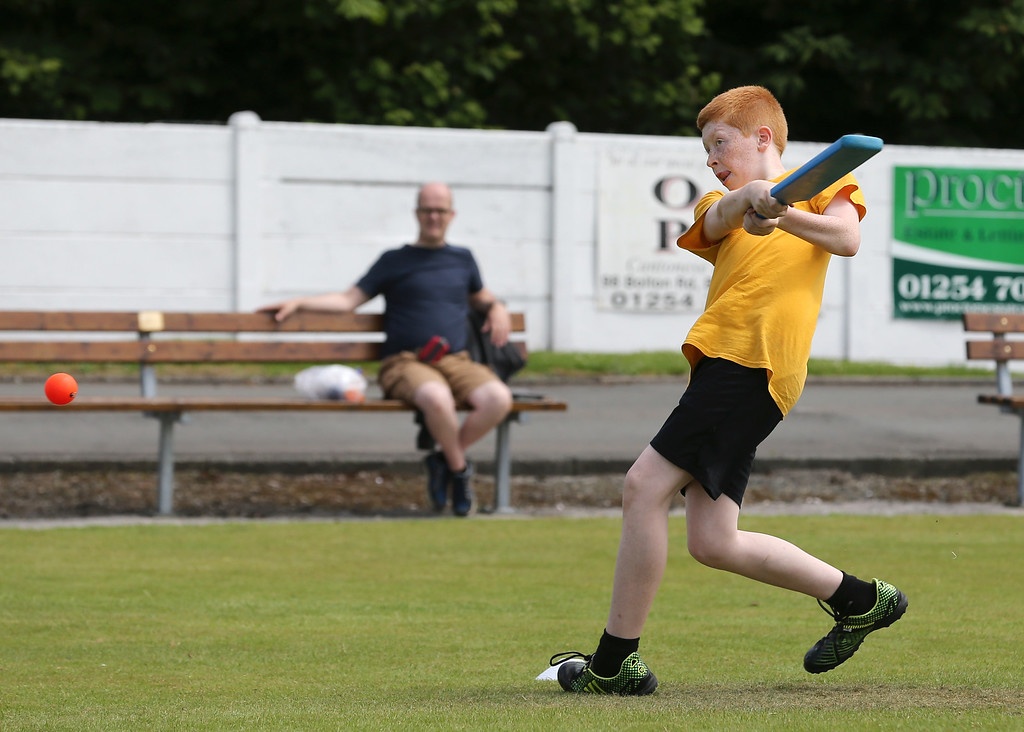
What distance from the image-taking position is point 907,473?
1024 centimetres

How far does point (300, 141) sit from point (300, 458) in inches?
306

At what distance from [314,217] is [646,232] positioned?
3355 mm

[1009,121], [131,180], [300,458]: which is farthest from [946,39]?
[300,458]

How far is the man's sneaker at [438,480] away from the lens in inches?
345

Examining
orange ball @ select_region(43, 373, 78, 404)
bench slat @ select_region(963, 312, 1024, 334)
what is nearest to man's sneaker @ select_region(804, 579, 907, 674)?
orange ball @ select_region(43, 373, 78, 404)

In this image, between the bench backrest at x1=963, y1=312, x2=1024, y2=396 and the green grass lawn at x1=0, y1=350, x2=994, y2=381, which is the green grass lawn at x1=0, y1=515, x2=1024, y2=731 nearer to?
the bench backrest at x1=963, y1=312, x2=1024, y2=396

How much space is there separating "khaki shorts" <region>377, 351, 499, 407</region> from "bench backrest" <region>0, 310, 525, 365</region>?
0.39m

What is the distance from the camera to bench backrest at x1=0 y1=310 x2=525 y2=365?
913 cm

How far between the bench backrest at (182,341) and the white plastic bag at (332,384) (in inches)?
7.6

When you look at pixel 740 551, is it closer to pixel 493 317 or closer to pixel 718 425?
pixel 718 425

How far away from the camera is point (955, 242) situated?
59.6 ft

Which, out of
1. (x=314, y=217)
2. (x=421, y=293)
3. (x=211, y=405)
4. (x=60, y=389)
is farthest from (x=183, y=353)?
(x=314, y=217)

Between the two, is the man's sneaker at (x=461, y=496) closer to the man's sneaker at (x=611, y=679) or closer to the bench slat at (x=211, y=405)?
the bench slat at (x=211, y=405)

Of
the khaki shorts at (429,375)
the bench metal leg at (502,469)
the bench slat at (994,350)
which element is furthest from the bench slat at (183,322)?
the bench slat at (994,350)
